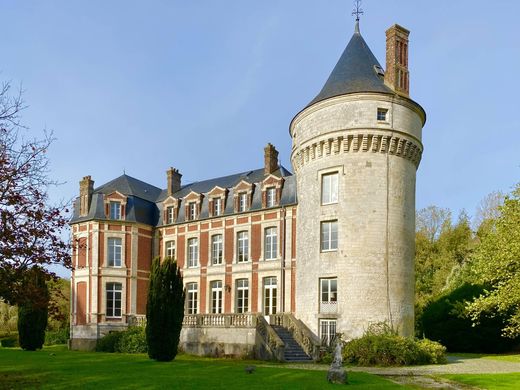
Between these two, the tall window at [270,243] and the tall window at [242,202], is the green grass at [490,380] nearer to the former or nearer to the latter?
the tall window at [270,243]

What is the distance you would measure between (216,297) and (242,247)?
3.00m

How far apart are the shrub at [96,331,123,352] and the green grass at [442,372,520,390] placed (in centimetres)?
1645

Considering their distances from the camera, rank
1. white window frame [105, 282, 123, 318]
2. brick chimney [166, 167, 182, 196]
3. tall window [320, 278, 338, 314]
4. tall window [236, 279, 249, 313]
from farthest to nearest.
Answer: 1. brick chimney [166, 167, 182, 196]
2. white window frame [105, 282, 123, 318]
3. tall window [236, 279, 249, 313]
4. tall window [320, 278, 338, 314]

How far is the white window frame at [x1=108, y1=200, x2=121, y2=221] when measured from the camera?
1187 inches

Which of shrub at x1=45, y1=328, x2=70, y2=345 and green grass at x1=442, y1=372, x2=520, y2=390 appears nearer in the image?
green grass at x1=442, y1=372, x2=520, y2=390

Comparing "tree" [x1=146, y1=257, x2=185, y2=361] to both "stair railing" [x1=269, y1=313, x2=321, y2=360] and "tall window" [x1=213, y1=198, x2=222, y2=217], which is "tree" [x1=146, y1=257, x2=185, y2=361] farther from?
"tall window" [x1=213, y1=198, x2=222, y2=217]

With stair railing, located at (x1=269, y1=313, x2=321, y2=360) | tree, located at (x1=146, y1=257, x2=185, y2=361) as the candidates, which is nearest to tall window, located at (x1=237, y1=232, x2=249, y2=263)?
stair railing, located at (x1=269, y1=313, x2=321, y2=360)

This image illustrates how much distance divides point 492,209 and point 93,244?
27.4 metres

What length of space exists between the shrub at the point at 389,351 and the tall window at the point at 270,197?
8.78m

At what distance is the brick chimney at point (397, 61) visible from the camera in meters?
22.6

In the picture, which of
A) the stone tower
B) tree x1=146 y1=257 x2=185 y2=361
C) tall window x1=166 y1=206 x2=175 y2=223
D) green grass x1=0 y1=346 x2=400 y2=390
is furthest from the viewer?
tall window x1=166 y1=206 x2=175 y2=223

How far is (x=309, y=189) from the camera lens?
23453 mm

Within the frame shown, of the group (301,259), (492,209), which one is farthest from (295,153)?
(492,209)

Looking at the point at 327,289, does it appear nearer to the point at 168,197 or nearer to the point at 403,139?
the point at 403,139
